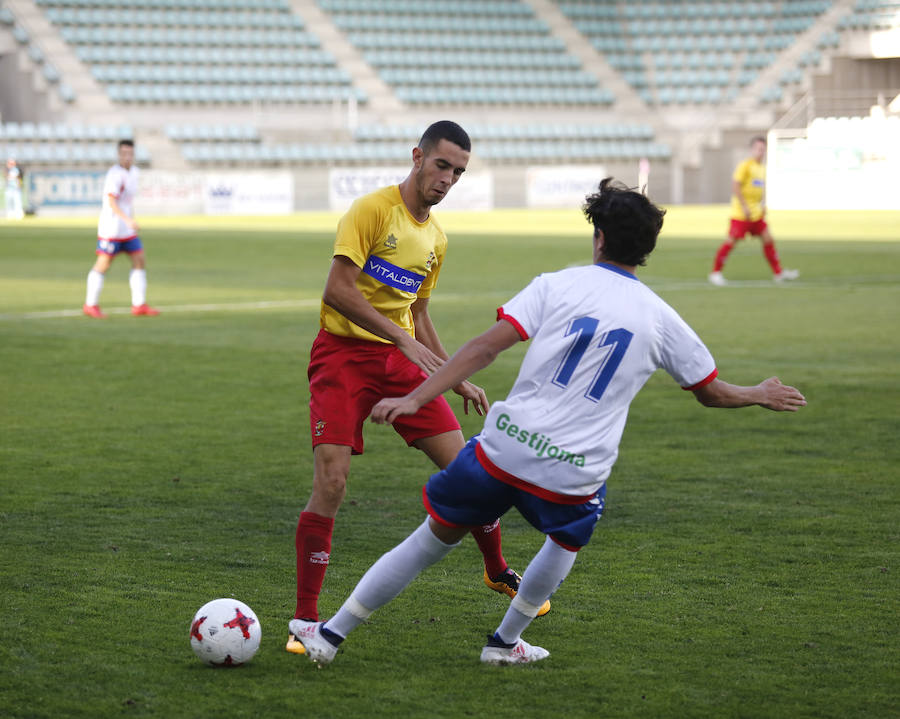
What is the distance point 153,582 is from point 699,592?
2.17 metres

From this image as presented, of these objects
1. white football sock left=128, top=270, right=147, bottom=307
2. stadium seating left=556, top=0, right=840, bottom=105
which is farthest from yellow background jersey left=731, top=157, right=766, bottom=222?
stadium seating left=556, top=0, right=840, bottom=105

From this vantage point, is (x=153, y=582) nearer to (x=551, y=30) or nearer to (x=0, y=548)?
(x=0, y=548)

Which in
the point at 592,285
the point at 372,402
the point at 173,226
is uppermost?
the point at 592,285

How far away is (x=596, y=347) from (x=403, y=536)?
2386 mm

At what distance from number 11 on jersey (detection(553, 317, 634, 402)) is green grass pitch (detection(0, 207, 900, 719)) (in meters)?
0.97

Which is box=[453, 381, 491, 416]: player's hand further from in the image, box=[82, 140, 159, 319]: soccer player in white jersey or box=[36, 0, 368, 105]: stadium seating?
box=[36, 0, 368, 105]: stadium seating

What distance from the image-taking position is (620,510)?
6473 mm

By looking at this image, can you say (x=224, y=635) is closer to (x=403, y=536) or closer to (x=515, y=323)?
(x=515, y=323)

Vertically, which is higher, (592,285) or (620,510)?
(592,285)

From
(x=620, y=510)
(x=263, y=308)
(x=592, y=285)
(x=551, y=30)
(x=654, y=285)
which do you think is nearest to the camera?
(x=592, y=285)

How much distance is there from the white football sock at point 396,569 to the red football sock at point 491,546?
31.8 inches

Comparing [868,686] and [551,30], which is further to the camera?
[551,30]

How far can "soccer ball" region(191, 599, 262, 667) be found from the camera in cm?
414

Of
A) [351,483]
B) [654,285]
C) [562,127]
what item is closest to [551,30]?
[562,127]
